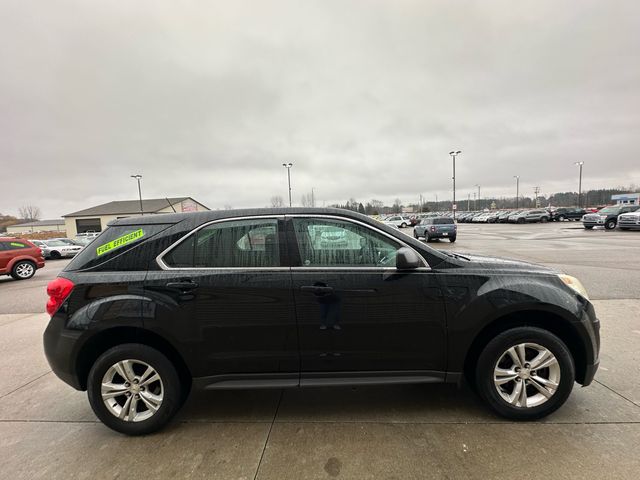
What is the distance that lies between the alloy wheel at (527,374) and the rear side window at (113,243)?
121 inches

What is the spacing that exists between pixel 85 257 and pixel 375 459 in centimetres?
281

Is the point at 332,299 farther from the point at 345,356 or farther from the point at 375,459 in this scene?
the point at 375,459

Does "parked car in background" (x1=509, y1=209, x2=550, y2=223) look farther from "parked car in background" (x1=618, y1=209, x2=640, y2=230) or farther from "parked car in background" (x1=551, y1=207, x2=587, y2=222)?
"parked car in background" (x1=618, y1=209, x2=640, y2=230)

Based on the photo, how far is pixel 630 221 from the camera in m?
23.9

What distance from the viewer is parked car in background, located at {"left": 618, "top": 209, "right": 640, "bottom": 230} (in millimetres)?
23547

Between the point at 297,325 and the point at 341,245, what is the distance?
75 centimetres

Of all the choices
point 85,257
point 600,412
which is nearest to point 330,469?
point 600,412

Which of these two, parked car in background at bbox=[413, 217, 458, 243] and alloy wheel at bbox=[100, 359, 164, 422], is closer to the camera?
alloy wheel at bbox=[100, 359, 164, 422]

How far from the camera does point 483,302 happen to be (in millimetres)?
2717

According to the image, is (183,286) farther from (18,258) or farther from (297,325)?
(18,258)

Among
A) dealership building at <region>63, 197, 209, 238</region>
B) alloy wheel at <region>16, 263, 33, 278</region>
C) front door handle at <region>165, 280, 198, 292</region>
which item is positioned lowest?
alloy wheel at <region>16, 263, 33, 278</region>

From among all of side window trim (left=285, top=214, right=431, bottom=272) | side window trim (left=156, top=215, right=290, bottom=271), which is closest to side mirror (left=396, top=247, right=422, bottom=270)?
side window trim (left=285, top=214, right=431, bottom=272)

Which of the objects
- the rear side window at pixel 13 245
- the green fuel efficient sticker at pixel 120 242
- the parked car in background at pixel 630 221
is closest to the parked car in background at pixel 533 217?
the parked car in background at pixel 630 221

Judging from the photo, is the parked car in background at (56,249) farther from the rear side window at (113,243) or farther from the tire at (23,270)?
the rear side window at (113,243)
